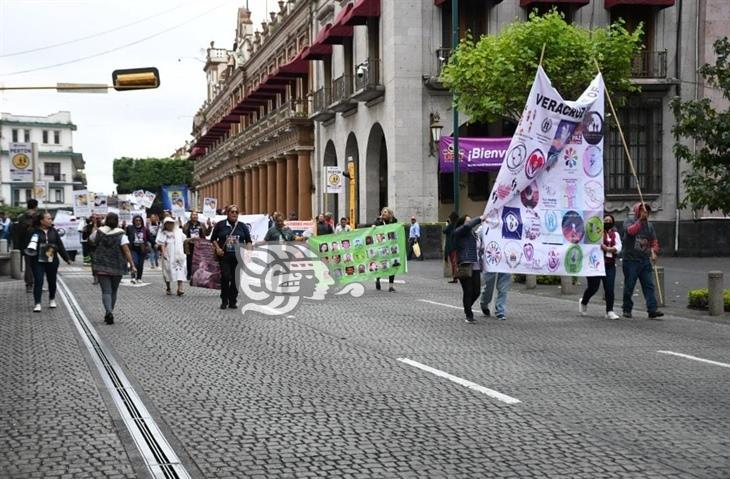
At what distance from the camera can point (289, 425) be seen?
7.13 metres

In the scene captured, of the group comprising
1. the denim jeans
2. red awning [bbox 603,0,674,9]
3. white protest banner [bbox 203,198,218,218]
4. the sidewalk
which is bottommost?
the sidewalk

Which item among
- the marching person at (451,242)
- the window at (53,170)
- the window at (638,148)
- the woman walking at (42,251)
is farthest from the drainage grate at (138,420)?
the window at (53,170)

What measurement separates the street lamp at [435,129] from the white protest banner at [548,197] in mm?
15054

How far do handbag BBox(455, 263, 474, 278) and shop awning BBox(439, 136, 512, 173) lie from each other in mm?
17814

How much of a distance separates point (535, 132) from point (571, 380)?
19.4ft

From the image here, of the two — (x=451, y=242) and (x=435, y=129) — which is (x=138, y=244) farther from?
(x=451, y=242)

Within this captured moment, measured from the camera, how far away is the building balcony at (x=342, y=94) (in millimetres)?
38938

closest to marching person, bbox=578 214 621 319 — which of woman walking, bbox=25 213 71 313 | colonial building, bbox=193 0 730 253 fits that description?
woman walking, bbox=25 213 71 313

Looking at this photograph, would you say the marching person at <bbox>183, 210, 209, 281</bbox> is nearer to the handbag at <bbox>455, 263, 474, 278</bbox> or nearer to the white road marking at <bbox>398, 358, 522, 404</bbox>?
the handbag at <bbox>455, 263, 474, 278</bbox>

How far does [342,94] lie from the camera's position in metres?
40.0

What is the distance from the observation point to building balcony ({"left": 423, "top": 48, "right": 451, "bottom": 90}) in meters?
33.5

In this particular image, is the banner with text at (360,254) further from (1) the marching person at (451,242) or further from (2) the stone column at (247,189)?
(2) the stone column at (247,189)

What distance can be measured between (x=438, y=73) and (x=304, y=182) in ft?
49.7

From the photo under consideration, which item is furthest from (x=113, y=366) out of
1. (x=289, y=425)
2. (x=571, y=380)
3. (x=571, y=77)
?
(x=571, y=77)
